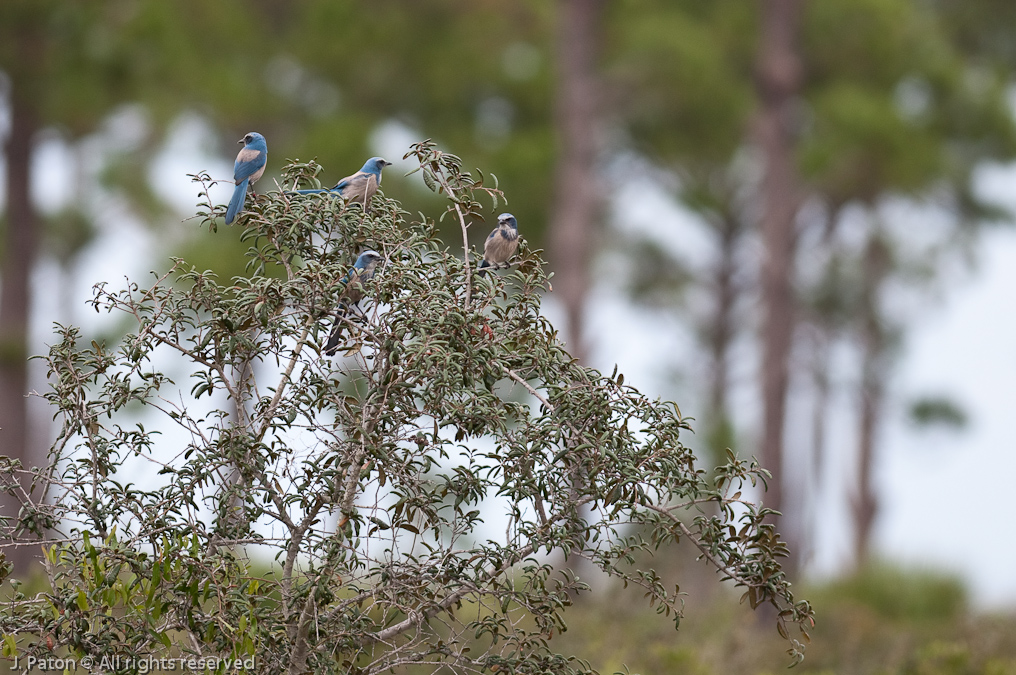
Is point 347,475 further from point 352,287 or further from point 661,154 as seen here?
point 661,154

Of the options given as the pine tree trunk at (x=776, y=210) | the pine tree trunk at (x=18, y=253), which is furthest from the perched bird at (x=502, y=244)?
the pine tree trunk at (x=18, y=253)

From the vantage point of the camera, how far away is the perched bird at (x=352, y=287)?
3.65 meters

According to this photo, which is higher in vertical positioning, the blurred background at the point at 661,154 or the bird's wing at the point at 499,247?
the blurred background at the point at 661,154

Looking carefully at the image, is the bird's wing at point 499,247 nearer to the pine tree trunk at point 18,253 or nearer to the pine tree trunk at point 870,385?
the pine tree trunk at point 18,253

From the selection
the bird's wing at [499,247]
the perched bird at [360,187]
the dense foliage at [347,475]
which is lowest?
the dense foliage at [347,475]

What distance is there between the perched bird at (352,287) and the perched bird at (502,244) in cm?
51

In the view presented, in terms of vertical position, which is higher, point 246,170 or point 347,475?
point 246,170

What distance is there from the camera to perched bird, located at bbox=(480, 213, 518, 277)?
4.08 m

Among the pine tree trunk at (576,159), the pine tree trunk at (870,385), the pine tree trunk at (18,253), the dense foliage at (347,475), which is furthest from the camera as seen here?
the pine tree trunk at (870,385)

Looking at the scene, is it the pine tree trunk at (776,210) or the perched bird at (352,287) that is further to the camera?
the pine tree trunk at (776,210)

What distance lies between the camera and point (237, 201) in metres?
3.79

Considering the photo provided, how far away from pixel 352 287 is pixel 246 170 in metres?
0.66

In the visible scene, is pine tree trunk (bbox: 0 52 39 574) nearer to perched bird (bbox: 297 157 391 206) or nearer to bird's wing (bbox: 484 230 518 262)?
perched bird (bbox: 297 157 391 206)

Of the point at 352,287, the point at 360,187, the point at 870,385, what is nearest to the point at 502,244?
the point at 360,187
